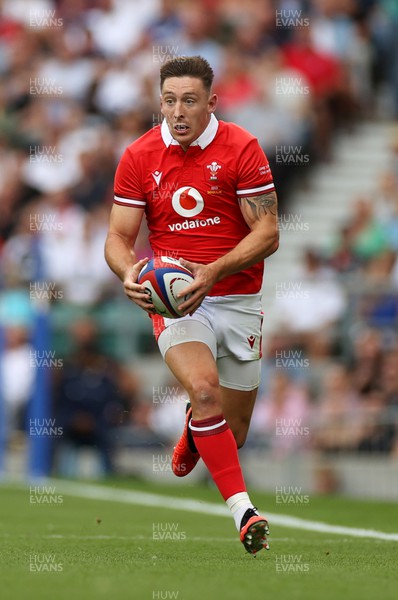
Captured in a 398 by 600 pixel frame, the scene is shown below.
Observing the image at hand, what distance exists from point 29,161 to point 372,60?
498 centimetres

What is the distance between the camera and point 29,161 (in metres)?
20.2

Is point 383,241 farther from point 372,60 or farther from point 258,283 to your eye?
point 258,283

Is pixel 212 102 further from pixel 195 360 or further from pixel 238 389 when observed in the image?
pixel 238 389

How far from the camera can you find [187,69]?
→ 7.81 m

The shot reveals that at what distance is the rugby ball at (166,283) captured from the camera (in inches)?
294

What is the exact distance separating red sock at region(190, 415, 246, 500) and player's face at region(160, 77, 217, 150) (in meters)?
1.57

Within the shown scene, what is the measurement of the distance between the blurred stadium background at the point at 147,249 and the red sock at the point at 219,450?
6241mm

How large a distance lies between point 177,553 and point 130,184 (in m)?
2.04
